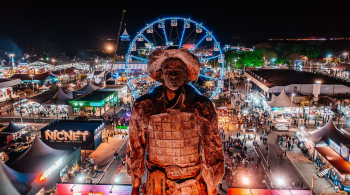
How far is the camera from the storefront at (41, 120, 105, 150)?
1942 centimetres

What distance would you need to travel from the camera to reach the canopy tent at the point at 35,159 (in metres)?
12.9

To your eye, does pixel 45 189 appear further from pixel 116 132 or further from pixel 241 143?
pixel 241 143

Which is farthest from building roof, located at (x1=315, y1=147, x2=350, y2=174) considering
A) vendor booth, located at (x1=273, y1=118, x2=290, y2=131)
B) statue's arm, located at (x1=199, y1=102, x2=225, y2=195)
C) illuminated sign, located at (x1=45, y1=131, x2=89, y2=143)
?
illuminated sign, located at (x1=45, y1=131, x2=89, y2=143)

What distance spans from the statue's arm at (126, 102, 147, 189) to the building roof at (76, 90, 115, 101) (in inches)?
1070

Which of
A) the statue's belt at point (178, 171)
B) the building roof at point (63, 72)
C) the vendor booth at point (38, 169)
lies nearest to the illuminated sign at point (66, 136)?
the vendor booth at point (38, 169)

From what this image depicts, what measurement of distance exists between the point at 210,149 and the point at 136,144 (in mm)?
1194

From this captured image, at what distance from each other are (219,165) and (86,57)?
13794cm

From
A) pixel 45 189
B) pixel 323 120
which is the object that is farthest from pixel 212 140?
pixel 323 120

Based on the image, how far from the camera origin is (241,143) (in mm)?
21797

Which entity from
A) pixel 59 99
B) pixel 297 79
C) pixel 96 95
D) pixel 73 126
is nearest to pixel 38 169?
pixel 73 126

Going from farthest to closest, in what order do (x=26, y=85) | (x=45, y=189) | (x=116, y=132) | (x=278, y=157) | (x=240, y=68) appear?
(x=240, y=68), (x=26, y=85), (x=116, y=132), (x=278, y=157), (x=45, y=189)

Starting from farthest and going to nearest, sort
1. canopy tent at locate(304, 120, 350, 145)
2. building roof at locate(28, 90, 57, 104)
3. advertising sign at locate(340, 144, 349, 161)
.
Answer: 1. building roof at locate(28, 90, 57, 104)
2. canopy tent at locate(304, 120, 350, 145)
3. advertising sign at locate(340, 144, 349, 161)

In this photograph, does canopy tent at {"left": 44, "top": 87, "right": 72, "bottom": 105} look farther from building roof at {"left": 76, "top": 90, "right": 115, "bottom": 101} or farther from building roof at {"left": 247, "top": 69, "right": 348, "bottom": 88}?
building roof at {"left": 247, "top": 69, "right": 348, "bottom": 88}

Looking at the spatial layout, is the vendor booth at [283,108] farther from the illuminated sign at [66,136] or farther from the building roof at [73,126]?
the illuminated sign at [66,136]
